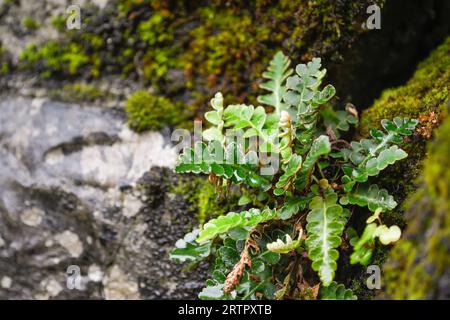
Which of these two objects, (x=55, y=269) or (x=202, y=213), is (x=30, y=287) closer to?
(x=55, y=269)

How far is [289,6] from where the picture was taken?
2850 mm

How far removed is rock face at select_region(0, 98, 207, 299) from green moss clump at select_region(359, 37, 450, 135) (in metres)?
1.21

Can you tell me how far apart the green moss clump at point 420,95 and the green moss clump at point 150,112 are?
1141 mm

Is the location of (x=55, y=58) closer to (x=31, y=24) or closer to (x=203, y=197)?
(x=31, y=24)

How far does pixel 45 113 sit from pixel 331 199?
1.99 m

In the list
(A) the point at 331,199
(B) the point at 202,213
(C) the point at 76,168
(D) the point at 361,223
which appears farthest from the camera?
(C) the point at 76,168

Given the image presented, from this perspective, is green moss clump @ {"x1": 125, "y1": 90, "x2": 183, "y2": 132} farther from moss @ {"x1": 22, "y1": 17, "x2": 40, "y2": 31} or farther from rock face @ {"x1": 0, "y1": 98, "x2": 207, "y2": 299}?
moss @ {"x1": 22, "y1": 17, "x2": 40, "y2": 31}

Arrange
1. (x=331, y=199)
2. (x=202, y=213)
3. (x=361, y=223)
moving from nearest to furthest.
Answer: (x=331, y=199) < (x=361, y=223) < (x=202, y=213)

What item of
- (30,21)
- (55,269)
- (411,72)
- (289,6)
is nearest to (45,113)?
(30,21)

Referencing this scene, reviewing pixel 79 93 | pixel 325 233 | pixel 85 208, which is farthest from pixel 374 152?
pixel 79 93

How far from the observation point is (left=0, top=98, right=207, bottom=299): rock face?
9.18 feet

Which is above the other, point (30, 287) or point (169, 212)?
point (169, 212)

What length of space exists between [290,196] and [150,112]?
115cm

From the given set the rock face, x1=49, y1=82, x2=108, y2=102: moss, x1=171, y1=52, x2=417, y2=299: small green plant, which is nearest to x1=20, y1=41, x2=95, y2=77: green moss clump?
x1=49, y1=82, x2=108, y2=102: moss
